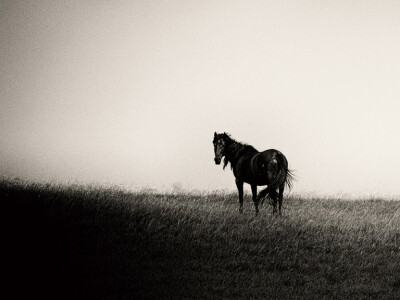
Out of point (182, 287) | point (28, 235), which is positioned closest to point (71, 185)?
point (28, 235)

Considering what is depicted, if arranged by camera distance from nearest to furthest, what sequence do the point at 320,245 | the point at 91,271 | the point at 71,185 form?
the point at 91,271 → the point at 320,245 → the point at 71,185

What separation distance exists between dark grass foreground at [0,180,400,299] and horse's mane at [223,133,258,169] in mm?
1959

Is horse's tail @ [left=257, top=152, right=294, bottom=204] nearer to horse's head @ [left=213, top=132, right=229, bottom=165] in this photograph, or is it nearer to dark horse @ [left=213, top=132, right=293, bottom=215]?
dark horse @ [left=213, top=132, right=293, bottom=215]

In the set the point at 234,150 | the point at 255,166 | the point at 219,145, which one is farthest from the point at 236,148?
the point at 255,166

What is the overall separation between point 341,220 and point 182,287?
759cm

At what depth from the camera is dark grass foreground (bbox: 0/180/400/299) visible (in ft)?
24.7

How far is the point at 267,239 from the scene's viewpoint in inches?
421

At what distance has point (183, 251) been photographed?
9.59 m

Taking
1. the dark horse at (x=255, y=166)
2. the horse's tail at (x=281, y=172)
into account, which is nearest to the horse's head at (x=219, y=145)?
the dark horse at (x=255, y=166)

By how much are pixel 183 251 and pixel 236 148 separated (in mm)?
A: 6111

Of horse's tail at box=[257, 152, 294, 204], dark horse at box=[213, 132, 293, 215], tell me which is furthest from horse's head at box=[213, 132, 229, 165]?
horse's tail at box=[257, 152, 294, 204]

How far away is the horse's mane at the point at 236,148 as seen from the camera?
14.8m

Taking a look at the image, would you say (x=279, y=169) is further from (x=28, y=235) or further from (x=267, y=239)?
(x=28, y=235)

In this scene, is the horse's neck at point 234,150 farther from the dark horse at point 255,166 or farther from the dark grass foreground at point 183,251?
the dark grass foreground at point 183,251
